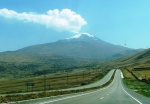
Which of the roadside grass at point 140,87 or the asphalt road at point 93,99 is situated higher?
the roadside grass at point 140,87

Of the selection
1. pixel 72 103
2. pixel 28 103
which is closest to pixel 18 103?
pixel 28 103

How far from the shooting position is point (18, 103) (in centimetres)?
2609

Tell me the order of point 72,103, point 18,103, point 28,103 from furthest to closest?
1. point 72,103
2. point 28,103
3. point 18,103

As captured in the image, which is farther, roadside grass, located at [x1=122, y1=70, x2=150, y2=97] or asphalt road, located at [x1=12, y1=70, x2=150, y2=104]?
roadside grass, located at [x1=122, y1=70, x2=150, y2=97]

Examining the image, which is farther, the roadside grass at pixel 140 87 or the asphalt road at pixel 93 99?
the roadside grass at pixel 140 87

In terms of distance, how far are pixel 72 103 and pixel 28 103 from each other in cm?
478

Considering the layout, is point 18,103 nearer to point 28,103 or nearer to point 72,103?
point 28,103

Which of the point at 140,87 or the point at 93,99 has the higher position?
the point at 140,87

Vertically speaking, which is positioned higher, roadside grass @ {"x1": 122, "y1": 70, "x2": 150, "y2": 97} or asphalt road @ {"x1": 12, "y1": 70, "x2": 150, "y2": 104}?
roadside grass @ {"x1": 122, "y1": 70, "x2": 150, "y2": 97}

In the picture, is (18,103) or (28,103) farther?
(28,103)

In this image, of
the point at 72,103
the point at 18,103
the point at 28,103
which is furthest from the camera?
the point at 72,103

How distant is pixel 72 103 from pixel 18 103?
6375mm

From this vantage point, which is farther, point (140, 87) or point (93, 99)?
point (140, 87)
